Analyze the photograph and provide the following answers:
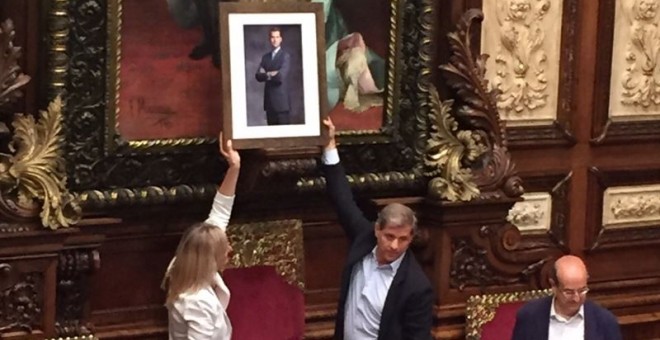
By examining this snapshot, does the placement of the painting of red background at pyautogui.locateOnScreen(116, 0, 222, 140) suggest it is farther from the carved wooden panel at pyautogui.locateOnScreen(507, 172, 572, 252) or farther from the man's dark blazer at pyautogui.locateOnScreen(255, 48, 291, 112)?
the carved wooden panel at pyautogui.locateOnScreen(507, 172, 572, 252)

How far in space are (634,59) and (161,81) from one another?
2.38 metres

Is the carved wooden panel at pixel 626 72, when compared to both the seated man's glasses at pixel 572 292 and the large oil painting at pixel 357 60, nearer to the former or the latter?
the large oil painting at pixel 357 60

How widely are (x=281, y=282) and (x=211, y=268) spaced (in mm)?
936

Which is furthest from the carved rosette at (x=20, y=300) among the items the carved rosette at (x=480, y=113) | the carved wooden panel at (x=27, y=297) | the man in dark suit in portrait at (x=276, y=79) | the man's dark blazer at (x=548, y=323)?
the carved rosette at (x=480, y=113)

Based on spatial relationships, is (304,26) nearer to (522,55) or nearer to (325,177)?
(325,177)

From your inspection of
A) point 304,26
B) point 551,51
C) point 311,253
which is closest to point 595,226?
point 551,51

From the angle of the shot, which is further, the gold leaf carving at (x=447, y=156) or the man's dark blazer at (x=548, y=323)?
the gold leaf carving at (x=447, y=156)

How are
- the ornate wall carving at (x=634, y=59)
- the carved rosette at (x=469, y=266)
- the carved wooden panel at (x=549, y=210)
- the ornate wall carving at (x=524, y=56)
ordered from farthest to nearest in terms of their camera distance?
the ornate wall carving at (x=634, y=59)
the carved wooden panel at (x=549, y=210)
the ornate wall carving at (x=524, y=56)
the carved rosette at (x=469, y=266)

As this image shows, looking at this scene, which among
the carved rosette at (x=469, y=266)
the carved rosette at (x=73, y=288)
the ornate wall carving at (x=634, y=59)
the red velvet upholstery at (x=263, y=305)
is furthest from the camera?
the ornate wall carving at (x=634, y=59)

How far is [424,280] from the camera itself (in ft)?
14.9

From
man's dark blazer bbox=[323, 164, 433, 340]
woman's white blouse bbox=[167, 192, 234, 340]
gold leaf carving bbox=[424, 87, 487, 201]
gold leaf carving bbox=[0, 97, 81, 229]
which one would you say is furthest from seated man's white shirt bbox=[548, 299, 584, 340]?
gold leaf carving bbox=[0, 97, 81, 229]

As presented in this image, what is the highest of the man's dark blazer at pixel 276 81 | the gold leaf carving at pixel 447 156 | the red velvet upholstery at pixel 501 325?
the man's dark blazer at pixel 276 81

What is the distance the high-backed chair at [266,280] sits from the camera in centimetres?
512

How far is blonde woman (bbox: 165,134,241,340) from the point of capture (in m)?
4.20
